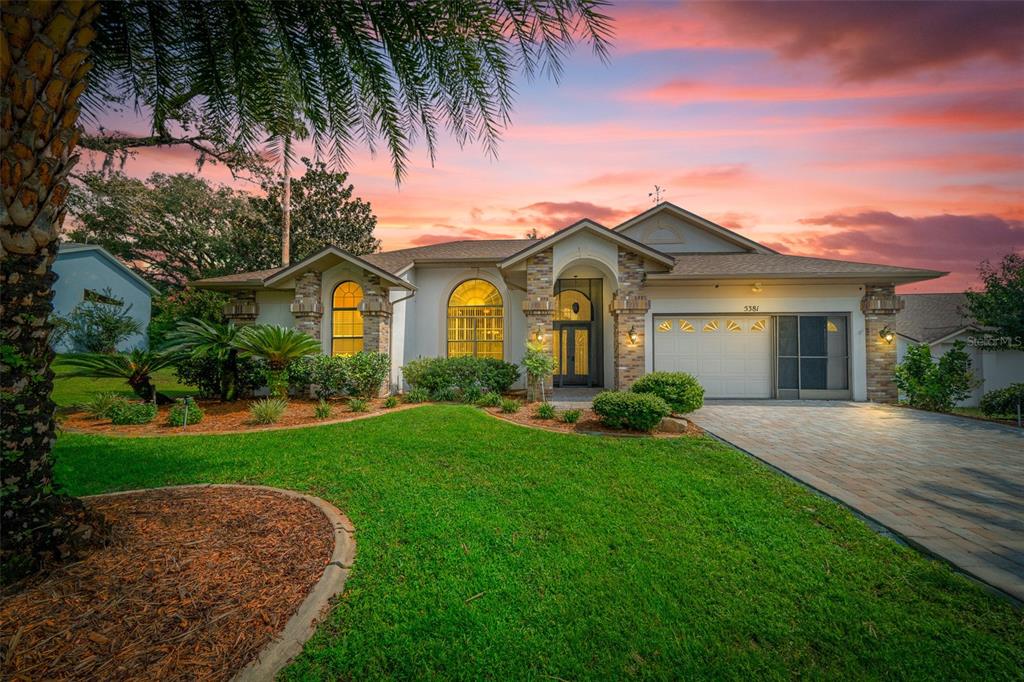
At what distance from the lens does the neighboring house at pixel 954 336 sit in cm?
1717

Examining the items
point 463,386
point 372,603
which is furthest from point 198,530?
point 463,386

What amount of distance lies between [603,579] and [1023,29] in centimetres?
1059

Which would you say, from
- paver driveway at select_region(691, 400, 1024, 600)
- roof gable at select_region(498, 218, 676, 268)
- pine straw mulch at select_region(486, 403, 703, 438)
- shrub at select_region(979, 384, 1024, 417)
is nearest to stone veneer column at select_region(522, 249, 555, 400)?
roof gable at select_region(498, 218, 676, 268)

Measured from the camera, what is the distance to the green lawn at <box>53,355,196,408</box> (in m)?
10.6

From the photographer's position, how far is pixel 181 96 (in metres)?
4.40

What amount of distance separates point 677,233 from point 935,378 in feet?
28.4

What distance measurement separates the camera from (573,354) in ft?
48.1

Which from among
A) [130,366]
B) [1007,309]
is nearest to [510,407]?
[130,366]

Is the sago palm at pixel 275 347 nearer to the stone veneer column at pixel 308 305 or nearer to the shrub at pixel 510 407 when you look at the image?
the stone veneer column at pixel 308 305

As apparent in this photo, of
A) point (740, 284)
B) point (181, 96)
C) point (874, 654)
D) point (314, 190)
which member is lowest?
point (874, 654)

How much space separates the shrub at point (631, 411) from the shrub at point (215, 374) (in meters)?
8.74

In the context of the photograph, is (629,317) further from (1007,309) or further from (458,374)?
(1007,309)

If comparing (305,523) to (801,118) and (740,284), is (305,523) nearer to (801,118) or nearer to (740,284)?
(801,118)

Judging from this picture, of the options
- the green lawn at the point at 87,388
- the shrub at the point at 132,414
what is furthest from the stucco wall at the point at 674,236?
the green lawn at the point at 87,388
